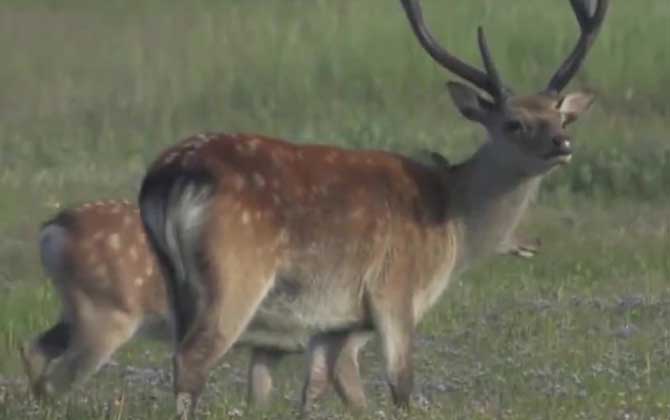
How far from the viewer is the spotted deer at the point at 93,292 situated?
11.3 metres

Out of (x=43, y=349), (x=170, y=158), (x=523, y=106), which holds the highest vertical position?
(x=170, y=158)

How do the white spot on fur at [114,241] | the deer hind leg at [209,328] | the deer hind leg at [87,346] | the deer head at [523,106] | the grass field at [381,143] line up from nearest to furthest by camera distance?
the deer hind leg at [209,328] → the deer head at [523,106] → the grass field at [381,143] → the deer hind leg at [87,346] → the white spot on fur at [114,241]

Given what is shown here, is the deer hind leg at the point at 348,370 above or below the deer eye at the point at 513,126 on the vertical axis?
below

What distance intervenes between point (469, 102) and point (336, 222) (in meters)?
1.30

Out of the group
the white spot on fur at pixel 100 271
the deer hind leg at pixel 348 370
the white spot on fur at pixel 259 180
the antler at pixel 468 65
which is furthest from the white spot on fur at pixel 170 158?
the white spot on fur at pixel 100 271

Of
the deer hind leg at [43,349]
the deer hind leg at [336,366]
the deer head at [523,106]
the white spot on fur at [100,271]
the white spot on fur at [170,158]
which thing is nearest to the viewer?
the white spot on fur at [170,158]

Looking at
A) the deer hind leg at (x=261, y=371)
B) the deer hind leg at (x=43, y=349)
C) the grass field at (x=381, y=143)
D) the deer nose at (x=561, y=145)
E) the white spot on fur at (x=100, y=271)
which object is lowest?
the grass field at (x=381, y=143)

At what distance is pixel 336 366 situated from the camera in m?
10.5

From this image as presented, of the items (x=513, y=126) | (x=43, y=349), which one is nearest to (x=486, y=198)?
(x=513, y=126)

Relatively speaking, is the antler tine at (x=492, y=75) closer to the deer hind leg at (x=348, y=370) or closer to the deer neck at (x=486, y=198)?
the deer neck at (x=486, y=198)

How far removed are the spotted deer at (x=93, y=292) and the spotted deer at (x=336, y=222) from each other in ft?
4.25

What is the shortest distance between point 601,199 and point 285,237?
7511 millimetres

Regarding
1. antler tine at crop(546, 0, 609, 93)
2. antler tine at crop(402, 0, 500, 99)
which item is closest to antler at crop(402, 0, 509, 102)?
antler tine at crop(402, 0, 500, 99)

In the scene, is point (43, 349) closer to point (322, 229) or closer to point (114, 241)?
point (114, 241)
